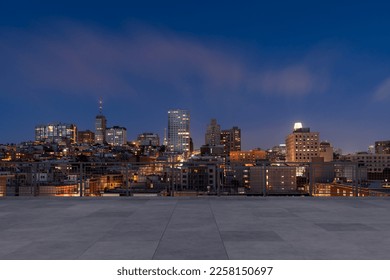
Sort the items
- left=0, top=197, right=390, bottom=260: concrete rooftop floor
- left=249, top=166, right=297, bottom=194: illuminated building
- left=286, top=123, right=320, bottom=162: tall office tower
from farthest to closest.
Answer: left=286, top=123, right=320, bottom=162: tall office tower
left=249, top=166, right=297, bottom=194: illuminated building
left=0, top=197, right=390, bottom=260: concrete rooftop floor

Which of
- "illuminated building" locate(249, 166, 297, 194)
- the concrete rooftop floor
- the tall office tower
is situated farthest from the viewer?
the tall office tower

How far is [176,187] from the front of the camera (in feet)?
55.9

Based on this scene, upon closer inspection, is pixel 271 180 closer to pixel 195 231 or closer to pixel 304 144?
pixel 195 231

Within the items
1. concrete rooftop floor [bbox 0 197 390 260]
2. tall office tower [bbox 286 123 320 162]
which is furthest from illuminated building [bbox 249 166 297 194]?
tall office tower [bbox 286 123 320 162]

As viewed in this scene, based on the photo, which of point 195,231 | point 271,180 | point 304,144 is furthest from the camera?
point 304,144

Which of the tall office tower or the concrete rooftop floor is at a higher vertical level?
the tall office tower

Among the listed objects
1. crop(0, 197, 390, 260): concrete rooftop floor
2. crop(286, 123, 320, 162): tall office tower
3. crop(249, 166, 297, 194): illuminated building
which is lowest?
crop(0, 197, 390, 260): concrete rooftop floor

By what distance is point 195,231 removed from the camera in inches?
334

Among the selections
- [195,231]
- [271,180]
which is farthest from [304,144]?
[195,231]

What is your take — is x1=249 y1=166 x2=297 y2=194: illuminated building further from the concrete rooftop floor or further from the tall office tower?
the tall office tower

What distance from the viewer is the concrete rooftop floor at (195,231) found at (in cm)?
655

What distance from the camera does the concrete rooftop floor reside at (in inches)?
258

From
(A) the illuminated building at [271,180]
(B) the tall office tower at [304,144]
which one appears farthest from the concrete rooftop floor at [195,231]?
(B) the tall office tower at [304,144]
